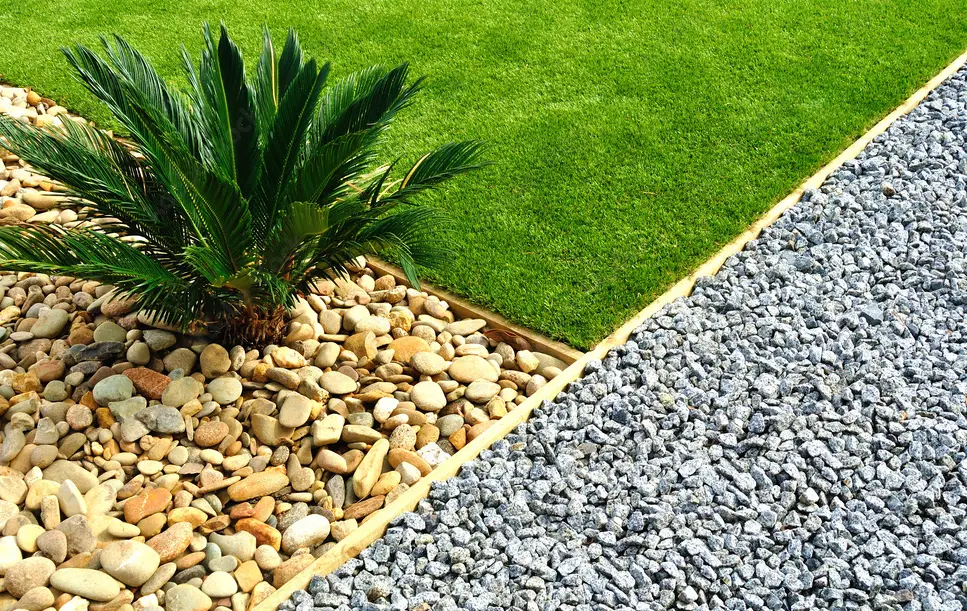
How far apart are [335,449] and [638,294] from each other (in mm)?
1658

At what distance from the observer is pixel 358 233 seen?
3.48 metres

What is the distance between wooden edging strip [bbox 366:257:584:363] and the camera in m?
3.96

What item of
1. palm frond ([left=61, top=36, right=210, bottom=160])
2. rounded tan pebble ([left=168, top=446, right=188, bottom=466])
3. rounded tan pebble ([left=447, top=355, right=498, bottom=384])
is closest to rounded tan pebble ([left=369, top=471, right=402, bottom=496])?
rounded tan pebble ([left=447, top=355, right=498, bottom=384])

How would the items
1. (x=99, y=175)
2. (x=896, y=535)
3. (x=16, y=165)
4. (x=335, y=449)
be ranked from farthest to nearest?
(x=16, y=165) → (x=335, y=449) → (x=99, y=175) → (x=896, y=535)

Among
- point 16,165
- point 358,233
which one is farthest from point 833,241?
point 16,165

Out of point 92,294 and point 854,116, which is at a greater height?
point 92,294

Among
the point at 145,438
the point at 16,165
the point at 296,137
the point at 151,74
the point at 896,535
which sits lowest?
the point at 896,535

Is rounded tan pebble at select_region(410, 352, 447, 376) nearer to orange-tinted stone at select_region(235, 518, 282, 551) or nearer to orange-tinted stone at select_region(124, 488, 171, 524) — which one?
orange-tinted stone at select_region(235, 518, 282, 551)

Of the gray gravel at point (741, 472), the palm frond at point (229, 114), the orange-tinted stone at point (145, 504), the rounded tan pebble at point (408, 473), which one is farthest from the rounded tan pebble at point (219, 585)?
the palm frond at point (229, 114)

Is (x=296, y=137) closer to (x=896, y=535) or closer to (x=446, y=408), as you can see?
(x=446, y=408)

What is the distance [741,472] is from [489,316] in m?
1.43

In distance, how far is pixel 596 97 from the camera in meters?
5.91

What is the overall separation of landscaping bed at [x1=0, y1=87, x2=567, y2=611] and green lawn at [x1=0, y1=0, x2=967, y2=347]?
23.3 inches

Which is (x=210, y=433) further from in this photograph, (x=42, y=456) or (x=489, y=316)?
(x=489, y=316)
